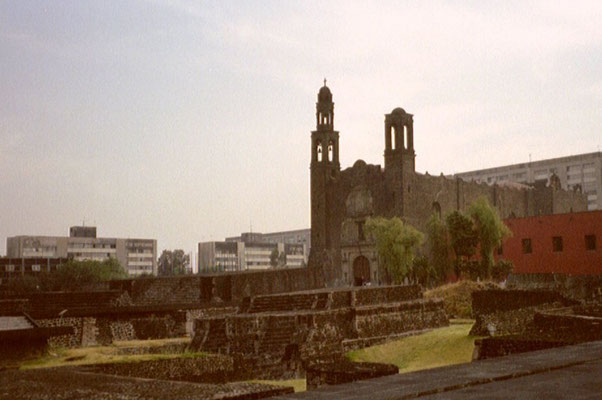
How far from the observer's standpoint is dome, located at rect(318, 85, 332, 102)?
54.4 meters

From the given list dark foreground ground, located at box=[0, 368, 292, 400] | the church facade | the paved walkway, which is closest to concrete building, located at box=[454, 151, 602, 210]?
the church facade

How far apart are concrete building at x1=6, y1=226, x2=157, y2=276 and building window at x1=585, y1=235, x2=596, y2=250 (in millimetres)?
76442

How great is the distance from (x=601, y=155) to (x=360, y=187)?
54334 millimetres

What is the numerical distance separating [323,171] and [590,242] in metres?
22.8

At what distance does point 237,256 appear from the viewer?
135m

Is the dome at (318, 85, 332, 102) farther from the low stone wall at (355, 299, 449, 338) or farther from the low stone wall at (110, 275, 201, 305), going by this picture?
the low stone wall at (355, 299, 449, 338)

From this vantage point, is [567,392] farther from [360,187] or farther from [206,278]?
[360,187]

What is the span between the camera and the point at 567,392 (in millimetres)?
5879

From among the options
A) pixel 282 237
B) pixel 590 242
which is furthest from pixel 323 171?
pixel 282 237

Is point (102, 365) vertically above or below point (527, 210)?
below

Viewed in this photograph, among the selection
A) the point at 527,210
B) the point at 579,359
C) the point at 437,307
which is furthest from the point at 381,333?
the point at 527,210

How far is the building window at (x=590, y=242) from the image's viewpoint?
3516cm

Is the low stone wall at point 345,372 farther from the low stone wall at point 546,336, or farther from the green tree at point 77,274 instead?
the green tree at point 77,274

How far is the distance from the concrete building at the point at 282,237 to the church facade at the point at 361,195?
9908cm
